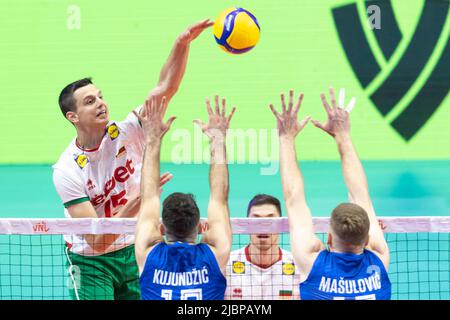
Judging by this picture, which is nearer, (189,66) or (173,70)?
(173,70)

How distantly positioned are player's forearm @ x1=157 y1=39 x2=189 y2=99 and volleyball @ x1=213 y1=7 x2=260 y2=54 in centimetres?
88

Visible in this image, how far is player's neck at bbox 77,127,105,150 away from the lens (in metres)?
6.92

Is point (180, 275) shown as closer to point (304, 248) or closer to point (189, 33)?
point (304, 248)

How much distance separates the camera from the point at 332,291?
14.6 feet

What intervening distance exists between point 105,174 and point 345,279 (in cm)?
308

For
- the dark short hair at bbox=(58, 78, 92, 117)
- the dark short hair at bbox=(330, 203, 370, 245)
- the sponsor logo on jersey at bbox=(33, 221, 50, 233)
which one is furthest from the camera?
the dark short hair at bbox=(58, 78, 92, 117)

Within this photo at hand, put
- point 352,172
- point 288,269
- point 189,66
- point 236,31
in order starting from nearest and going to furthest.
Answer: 1. point 352,172
2. point 288,269
3. point 236,31
4. point 189,66

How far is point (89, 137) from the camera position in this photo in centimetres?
698

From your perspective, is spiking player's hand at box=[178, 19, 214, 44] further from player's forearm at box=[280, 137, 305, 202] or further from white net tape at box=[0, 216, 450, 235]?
player's forearm at box=[280, 137, 305, 202]

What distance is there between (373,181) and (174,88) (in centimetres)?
883

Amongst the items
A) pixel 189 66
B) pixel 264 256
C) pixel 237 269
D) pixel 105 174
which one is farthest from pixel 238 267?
pixel 189 66

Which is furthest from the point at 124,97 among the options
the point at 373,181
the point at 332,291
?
the point at 332,291

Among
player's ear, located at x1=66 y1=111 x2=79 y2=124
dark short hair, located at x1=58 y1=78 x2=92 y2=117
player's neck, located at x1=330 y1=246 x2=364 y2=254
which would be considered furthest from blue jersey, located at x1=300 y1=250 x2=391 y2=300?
dark short hair, located at x1=58 y1=78 x2=92 y2=117

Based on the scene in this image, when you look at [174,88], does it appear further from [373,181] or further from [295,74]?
[295,74]
